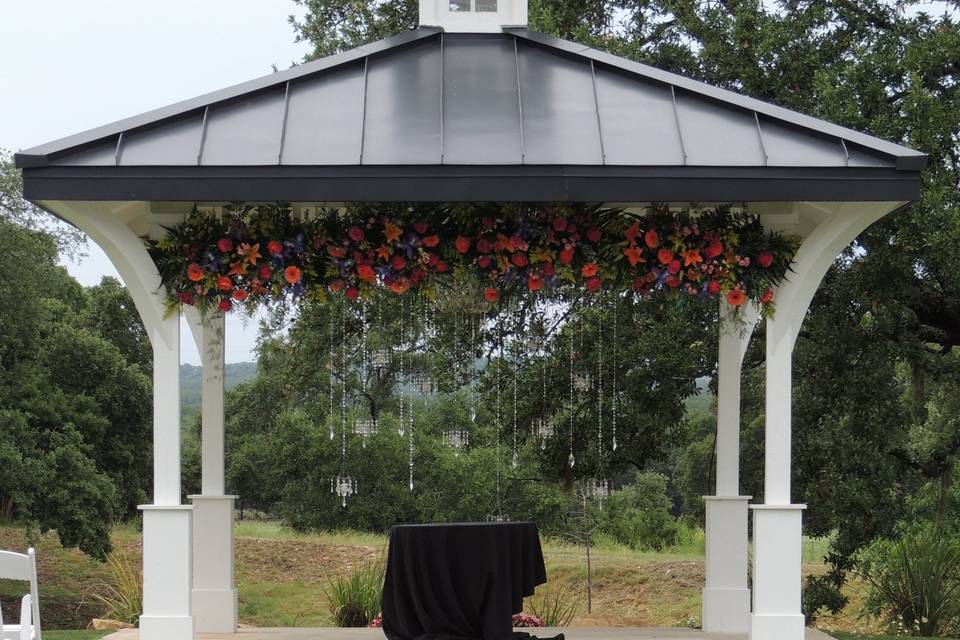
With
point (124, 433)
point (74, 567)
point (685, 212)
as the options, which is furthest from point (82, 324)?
point (685, 212)

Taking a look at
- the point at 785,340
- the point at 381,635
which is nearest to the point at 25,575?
the point at 381,635

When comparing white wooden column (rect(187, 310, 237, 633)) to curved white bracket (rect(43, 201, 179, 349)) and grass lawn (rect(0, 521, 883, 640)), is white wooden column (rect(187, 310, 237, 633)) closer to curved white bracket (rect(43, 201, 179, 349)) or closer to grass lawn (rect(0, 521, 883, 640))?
curved white bracket (rect(43, 201, 179, 349))

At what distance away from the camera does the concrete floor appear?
22.0 ft

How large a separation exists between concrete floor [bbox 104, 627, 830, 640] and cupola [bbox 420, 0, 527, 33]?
352 cm

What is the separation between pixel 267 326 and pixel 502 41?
80.2 inches

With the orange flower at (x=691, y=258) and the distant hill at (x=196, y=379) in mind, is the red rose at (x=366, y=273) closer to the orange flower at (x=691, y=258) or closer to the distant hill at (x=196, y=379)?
the orange flower at (x=691, y=258)

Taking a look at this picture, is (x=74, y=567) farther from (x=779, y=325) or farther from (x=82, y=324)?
(x=779, y=325)

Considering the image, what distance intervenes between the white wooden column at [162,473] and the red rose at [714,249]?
2.49m

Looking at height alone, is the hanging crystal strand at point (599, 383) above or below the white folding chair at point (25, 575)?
above

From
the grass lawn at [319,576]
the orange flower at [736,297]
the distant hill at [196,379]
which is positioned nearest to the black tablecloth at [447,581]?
the orange flower at [736,297]

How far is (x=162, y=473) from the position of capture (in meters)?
5.23

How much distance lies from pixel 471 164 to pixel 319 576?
1125cm

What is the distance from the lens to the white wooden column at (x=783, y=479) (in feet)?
17.4

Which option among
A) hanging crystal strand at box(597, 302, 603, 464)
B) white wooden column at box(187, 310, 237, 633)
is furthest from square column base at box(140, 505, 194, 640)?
hanging crystal strand at box(597, 302, 603, 464)
